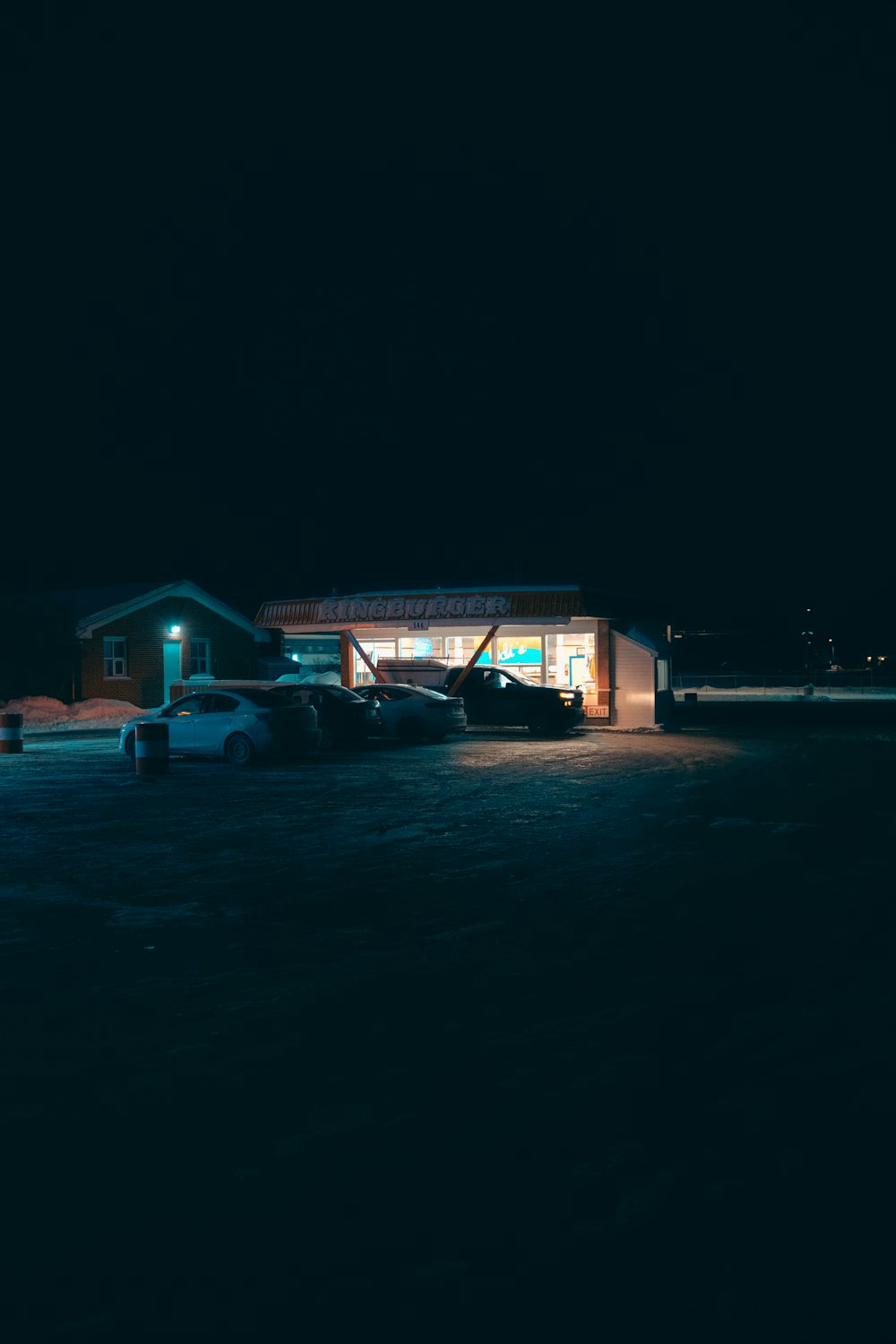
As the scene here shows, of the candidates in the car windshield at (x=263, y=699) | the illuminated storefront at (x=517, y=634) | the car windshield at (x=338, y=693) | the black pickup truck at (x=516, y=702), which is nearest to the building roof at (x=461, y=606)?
the illuminated storefront at (x=517, y=634)

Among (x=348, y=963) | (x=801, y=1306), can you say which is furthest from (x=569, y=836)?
(x=801, y=1306)

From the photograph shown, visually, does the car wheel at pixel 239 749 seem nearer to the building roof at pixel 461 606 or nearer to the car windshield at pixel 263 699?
the car windshield at pixel 263 699

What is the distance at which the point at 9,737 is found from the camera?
87.9 ft

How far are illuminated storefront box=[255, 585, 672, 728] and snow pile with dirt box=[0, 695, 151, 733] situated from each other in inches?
228

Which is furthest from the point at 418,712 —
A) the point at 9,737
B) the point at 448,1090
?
the point at 448,1090

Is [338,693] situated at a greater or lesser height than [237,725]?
greater

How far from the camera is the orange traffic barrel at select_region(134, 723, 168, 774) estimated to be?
21.0 metres

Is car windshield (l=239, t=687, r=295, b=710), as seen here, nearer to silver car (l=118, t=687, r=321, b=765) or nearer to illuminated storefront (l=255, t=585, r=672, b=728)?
silver car (l=118, t=687, r=321, b=765)

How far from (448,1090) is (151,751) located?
16521 millimetres

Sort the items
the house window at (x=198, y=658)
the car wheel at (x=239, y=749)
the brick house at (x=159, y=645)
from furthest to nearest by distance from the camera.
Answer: the house window at (x=198, y=658) → the brick house at (x=159, y=645) → the car wheel at (x=239, y=749)

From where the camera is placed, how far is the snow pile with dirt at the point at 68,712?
127 ft

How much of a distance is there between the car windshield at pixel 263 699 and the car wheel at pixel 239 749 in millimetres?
667

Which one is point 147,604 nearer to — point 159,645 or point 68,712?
point 159,645

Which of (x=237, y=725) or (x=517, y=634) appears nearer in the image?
(x=237, y=725)
